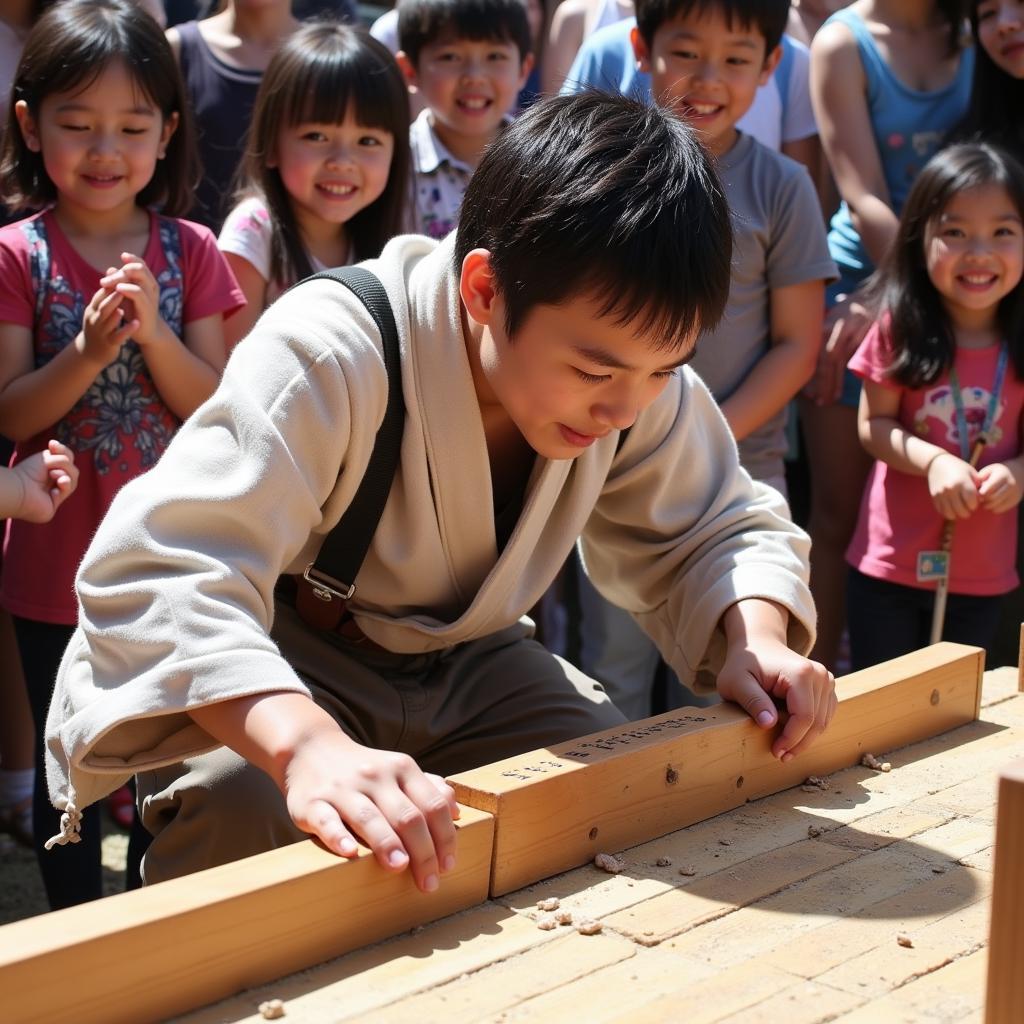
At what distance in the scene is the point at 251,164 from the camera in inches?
134

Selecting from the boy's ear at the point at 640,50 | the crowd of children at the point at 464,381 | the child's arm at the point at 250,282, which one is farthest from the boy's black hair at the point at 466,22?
the child's arm at the point at 250,282

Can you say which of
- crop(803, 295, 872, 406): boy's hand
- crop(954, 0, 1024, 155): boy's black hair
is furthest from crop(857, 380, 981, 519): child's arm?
crop(954, 0, 1024, 155): boy's black hair

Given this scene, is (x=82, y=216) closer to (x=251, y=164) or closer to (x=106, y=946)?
(x=251, y=164)

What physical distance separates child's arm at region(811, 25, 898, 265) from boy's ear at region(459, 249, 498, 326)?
1.96 metres

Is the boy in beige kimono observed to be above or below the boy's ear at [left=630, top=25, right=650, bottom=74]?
below

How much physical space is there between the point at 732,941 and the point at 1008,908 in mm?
394

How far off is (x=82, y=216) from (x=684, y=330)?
5.20 ft

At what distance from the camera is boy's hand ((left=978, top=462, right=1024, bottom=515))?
3.34m

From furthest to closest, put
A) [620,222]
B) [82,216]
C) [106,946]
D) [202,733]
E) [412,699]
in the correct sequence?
[82,216] → [412,699] → [620,222] → [202,733] → [106,946]

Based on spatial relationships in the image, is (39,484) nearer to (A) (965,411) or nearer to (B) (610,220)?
(B) (610,220)

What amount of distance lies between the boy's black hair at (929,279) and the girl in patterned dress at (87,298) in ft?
5.05

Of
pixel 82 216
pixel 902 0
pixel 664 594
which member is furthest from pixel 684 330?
pixel 902 0

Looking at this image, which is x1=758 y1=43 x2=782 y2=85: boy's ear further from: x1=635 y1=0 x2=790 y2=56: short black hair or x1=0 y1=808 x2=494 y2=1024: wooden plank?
x1=0 y1=808 x2=494 y2=1024: wooden plank

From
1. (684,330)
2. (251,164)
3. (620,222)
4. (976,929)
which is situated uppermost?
(251,164)
